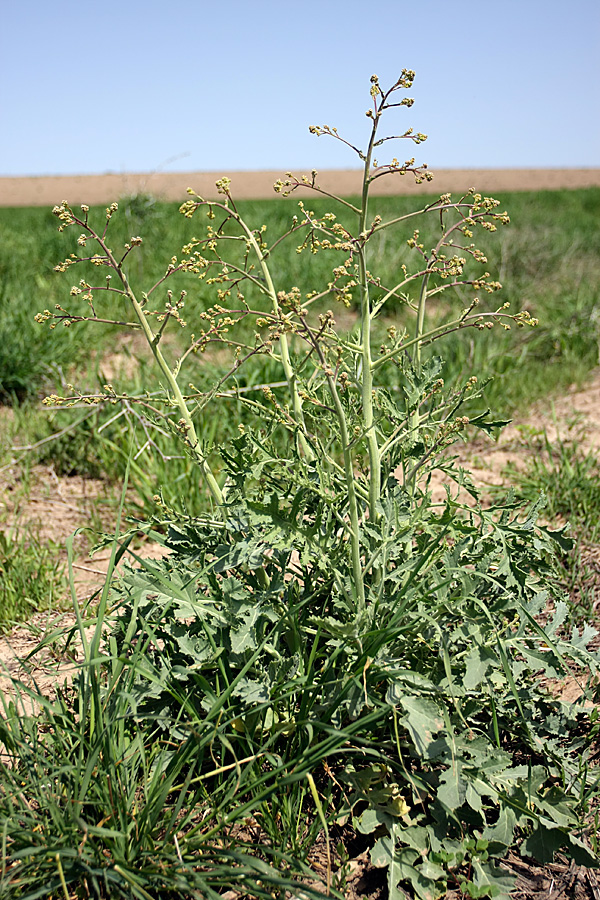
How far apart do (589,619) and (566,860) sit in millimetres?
964

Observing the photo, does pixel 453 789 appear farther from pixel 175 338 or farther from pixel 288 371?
pixel 175 338

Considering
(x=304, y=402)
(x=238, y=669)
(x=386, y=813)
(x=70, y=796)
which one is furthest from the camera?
(x=304, y=402)

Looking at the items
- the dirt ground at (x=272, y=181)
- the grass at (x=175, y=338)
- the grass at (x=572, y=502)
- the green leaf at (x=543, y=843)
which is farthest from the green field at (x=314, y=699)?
the dirt ground at (x=272, y=181)

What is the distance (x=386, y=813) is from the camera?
159 cm

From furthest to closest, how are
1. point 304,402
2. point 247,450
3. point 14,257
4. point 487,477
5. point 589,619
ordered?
point 14,257
point 487,477
point 589,619
point 304,402
point 247,450

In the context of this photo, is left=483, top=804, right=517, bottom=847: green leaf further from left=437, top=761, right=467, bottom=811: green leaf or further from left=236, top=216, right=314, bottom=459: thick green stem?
left=236, top=216, right=314, bottom=459: thick green stem

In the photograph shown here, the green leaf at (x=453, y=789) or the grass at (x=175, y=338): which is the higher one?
the grass at (x=175, y=338)

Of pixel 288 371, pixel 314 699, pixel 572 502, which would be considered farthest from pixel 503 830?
pixel 572 502

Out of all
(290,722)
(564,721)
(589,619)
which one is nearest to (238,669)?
(290,722)

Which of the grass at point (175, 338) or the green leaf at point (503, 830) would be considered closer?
the green leaf at point (503, 830)

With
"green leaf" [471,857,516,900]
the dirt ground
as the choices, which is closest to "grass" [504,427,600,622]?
"green leaf" [471,857,516,900]

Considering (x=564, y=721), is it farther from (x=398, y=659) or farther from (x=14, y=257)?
(x=14, y=257)

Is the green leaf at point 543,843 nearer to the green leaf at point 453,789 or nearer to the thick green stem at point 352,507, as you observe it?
the green leaf at point 453,789

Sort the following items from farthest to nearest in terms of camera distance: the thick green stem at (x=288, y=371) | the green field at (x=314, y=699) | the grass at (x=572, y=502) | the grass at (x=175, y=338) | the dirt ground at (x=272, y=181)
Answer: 1. the dirt ground at (x=272, y=181)
2. the grass at (x=175, y=338)
3. the grass at (x=572, y=502)
4. the thick green stem at (x=288, y=371)
5. the green field at (x=314, y=699)
